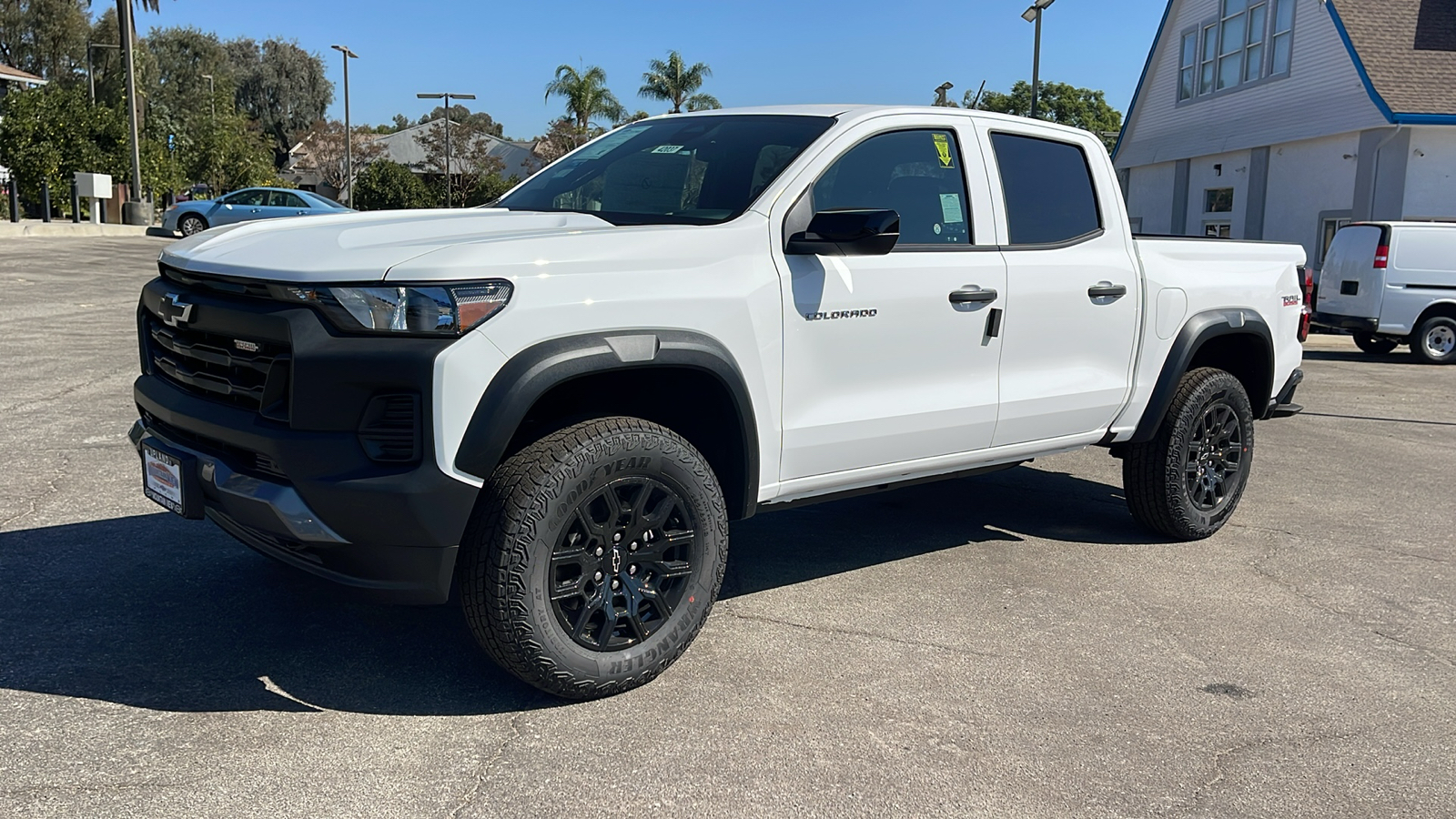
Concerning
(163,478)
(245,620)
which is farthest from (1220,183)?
(163,478)

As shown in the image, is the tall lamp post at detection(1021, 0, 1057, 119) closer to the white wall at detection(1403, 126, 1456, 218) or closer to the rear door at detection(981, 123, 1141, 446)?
the white wall at detection(1403, 126, 1456, 218)

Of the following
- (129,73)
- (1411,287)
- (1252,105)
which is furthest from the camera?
(129,73)

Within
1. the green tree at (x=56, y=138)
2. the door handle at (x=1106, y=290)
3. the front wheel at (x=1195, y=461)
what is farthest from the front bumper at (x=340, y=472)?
the green tree at (x=56, y=138)

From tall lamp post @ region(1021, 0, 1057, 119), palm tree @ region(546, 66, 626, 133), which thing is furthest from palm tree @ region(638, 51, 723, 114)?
tall lamp post @ region(1021, 0, 1057, 119)

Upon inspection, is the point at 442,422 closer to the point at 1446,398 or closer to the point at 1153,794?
the point at 1153,794

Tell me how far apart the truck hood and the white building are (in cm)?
Answer: 2100

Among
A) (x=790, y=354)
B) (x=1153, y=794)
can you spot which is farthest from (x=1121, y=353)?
(x=1153, y=794)

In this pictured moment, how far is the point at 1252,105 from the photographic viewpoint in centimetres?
2572

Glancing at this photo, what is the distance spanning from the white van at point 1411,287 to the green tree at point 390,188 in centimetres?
3857

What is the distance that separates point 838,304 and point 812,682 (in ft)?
4.23

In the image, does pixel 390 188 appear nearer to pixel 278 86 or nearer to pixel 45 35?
pixel 45 35

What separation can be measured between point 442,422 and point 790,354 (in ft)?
4.22

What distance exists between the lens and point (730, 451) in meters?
4.05

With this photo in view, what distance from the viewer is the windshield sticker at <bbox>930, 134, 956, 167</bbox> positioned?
4.70 m
